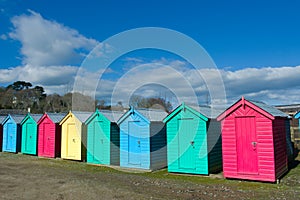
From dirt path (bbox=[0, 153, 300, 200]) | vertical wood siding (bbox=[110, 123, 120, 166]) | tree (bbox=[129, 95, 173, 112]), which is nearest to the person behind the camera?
dirt path (bbox=[0, 153, 300, 200])

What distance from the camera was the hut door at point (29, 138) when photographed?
20.7 m

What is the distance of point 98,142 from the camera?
15.9 m

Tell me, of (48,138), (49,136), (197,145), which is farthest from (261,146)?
(48,138)

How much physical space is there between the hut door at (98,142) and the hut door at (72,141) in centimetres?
173

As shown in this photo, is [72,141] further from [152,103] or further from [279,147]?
[152,103]

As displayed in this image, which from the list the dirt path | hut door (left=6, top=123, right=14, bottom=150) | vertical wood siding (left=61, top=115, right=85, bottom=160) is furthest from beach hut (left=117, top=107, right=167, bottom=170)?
hut door (left=6, top=123, right=14, bottom=150)

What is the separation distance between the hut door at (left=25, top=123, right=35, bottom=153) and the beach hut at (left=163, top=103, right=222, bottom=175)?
12.9 m

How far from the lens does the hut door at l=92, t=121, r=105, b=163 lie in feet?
51.8

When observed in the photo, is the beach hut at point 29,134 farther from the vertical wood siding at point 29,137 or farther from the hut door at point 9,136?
the hut door at point 9,136

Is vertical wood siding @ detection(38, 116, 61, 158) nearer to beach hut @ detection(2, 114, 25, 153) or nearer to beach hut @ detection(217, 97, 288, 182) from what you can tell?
beach hut @ detection(2, 114, 25, 153)

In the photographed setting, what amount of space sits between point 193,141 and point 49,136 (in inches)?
457

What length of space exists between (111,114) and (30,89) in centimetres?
5921

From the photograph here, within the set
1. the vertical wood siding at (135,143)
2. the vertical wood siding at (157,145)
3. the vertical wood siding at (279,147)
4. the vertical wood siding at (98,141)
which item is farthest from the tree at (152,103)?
the vertical wood siding at (279,147)

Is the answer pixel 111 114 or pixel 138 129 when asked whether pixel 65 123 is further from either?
pixel 138 129
